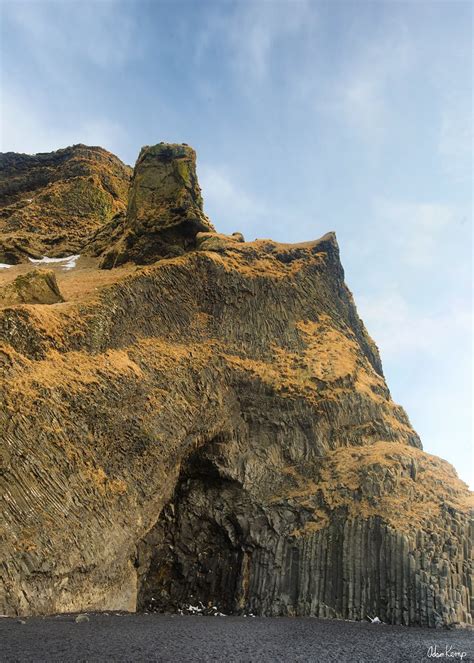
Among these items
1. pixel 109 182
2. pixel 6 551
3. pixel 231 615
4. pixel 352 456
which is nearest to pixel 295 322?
pixel 352 456

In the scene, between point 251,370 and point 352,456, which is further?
point 251,370

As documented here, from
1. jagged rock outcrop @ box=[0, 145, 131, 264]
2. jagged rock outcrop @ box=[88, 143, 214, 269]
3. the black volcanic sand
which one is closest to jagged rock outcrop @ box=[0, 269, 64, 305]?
jagged rock outcrop @ box=[88, 143, 214, 269]

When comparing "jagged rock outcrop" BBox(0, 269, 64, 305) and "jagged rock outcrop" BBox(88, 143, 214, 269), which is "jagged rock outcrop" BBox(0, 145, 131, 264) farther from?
"jagged rock outcrop" BBox(0, 269, 64, 305)

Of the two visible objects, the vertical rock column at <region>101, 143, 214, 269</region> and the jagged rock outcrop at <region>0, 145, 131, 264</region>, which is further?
the jagged rock outcrop at <region>0, 145, 131, 264</region>

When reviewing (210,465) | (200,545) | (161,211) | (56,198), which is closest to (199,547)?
(200,545)

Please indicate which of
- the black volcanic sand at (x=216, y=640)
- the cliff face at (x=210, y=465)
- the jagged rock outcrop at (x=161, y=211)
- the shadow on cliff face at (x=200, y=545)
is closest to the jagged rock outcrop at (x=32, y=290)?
the cliff face at (x=210, y=465)

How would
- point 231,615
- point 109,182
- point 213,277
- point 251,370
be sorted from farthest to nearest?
1. point 109,182
2. point 213,277
3. point 251,370
4. point 231,615

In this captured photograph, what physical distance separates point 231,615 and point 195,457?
6.76 m

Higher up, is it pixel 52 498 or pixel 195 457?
pixel 195 457

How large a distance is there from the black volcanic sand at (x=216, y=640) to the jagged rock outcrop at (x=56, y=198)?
32.0 meters

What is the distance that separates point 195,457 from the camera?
78.7 ft

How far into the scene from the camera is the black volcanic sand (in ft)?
34.2

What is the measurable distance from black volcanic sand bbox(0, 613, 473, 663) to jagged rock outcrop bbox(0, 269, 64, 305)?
13.5 meters

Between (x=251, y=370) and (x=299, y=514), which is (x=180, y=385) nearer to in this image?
(x=251, y=370)
